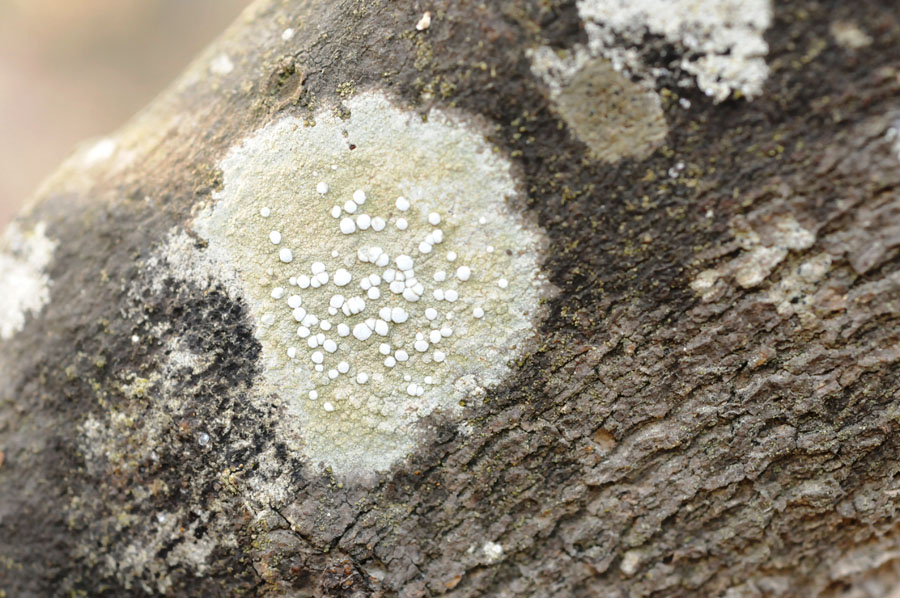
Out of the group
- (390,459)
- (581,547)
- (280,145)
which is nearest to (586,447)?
(581,547)

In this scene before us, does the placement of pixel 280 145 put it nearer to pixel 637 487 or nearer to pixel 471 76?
pixel 471 76

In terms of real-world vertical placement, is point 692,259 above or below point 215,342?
below

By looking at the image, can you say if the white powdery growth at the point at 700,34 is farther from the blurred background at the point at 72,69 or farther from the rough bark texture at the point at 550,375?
the blurred background at the point at 72,69

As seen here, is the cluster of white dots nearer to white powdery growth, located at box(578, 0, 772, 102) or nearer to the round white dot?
the round white dot

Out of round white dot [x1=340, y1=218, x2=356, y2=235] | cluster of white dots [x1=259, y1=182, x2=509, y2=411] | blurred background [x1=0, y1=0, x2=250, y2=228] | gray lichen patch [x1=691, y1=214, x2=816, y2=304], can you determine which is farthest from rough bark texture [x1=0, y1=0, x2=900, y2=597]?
blurred background [x1=0, y1=0, x2=250, y2=228]

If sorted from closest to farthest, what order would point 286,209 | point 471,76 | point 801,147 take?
point 801,147
point 471,76
point 286,209

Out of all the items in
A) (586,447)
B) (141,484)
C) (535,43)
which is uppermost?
(535,43)
